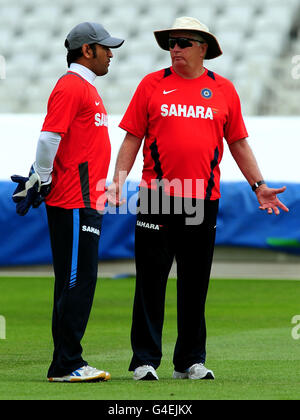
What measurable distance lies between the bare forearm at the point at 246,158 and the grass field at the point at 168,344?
1.19m

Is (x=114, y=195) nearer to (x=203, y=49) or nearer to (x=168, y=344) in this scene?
(x=203, y=49)

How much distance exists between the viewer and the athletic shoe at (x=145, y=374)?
545 cm

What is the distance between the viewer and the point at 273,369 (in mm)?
6055

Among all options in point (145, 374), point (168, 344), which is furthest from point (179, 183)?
point (168, 344)

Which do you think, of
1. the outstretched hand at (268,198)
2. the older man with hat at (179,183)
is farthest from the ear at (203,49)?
the outstretched hand at (268,198)

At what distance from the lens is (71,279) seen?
5324 mm

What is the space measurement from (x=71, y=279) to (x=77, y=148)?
0.72 metres

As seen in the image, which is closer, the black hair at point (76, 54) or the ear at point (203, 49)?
the black hair at point (76, 54)

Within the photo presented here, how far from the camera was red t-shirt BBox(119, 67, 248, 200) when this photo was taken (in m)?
5.49

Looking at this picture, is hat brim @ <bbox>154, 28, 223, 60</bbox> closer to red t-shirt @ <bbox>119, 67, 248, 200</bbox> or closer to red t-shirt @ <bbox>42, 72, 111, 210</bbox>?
red t-shirt @ <bbox>119, 67, 248, 200</bbox>

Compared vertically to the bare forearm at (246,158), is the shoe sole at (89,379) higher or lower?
lower

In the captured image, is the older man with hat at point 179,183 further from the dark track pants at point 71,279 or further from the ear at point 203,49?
the dark track pants at point 71,279

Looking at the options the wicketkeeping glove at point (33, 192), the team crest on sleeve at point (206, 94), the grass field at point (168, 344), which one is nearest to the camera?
the grass field at point (168, 344)

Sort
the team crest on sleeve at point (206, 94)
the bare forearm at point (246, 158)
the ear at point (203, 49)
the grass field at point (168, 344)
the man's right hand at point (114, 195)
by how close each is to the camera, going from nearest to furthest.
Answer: the grass field at point (168, 344), the man's right hand at point (114, 195), the team crest on sleeve at point (206, 94), the ear at point (203, 49), the bare forearm at point (246, 158)
